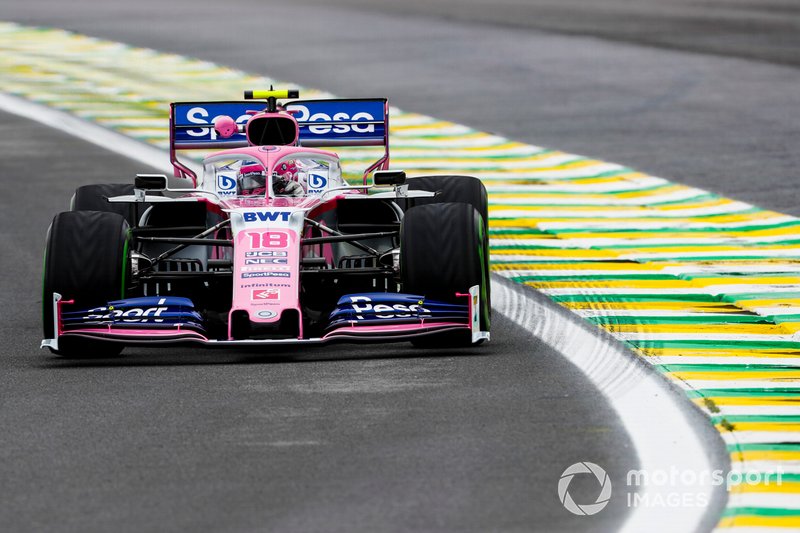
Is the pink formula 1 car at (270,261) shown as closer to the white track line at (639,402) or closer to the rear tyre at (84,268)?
the rear tyre at (84,268)

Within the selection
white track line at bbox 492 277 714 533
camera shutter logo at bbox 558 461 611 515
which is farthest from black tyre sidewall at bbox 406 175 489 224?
camera shutter logo at bbox 558 461 611 515

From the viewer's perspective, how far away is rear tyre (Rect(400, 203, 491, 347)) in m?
11.0

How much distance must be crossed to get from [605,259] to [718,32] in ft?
66.3

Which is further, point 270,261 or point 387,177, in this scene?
point 387,177

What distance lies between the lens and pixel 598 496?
7.83 metres

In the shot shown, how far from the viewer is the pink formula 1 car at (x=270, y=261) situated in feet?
35.4

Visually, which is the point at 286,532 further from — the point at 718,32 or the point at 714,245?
the point at 718,32

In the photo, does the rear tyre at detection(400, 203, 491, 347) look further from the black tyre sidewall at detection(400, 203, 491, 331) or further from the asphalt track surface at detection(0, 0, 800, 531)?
the asphalt track surface at detection(0, 0, 800, 531)

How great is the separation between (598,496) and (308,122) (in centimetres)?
625

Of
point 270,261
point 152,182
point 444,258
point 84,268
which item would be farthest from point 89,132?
point 444,258

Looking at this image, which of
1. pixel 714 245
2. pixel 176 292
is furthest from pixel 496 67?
pixel 176 292

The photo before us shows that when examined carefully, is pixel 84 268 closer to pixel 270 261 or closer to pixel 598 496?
pixel 270 261

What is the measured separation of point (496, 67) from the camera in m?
28.3

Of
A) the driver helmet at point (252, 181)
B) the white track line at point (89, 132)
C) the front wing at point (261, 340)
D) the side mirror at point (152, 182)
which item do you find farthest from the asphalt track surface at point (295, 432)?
the white track line at point (89, 132)
